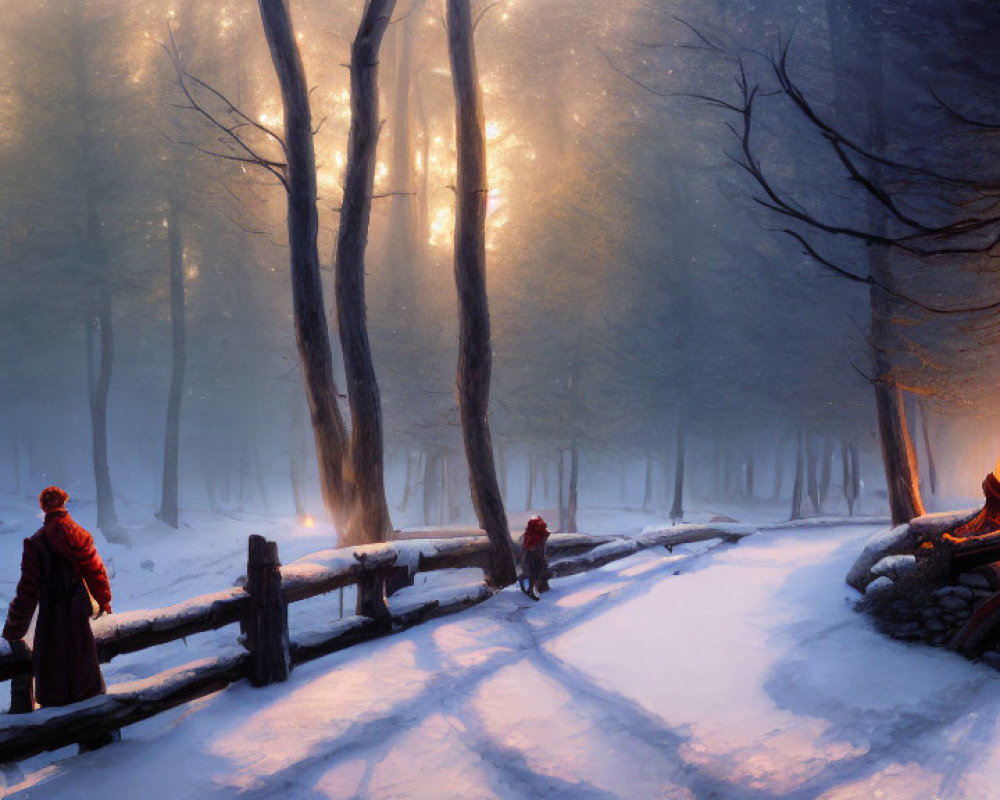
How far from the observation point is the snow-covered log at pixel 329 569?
583 centimetres

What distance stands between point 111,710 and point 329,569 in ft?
7.25

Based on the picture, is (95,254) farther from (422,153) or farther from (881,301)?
(881,301)

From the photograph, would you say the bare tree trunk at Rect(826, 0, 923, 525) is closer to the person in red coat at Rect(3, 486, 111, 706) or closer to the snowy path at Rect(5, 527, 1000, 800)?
the snowy path at Rect(5, 527, 1000, 800)

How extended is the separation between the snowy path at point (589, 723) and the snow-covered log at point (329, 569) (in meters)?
0.67

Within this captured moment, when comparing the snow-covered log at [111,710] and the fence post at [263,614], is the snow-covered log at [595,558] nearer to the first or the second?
the fence post at [263,614]

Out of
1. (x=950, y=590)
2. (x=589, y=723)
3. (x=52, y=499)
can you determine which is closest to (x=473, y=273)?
(x=52, y=499)

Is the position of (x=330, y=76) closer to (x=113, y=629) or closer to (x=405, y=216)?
(x=405, y=216)

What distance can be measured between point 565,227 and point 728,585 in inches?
677

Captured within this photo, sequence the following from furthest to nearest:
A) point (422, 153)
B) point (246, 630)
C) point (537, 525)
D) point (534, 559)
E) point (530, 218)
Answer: point (530, 218), point (422, 153), point (534, 559), point (537, 525), point (246, 630)

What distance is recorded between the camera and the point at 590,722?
4.97 metres

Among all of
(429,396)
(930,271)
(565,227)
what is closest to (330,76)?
(565,227)

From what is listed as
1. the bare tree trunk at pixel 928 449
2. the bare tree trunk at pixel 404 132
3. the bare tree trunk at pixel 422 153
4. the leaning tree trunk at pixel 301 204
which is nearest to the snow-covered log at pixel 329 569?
the leaning tree trunk at pixel 301 204

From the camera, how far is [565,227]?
80.1 feet

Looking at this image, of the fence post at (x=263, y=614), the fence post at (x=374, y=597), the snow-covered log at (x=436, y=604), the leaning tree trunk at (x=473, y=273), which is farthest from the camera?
the leaning tree trunk at (x=473, y=273)
